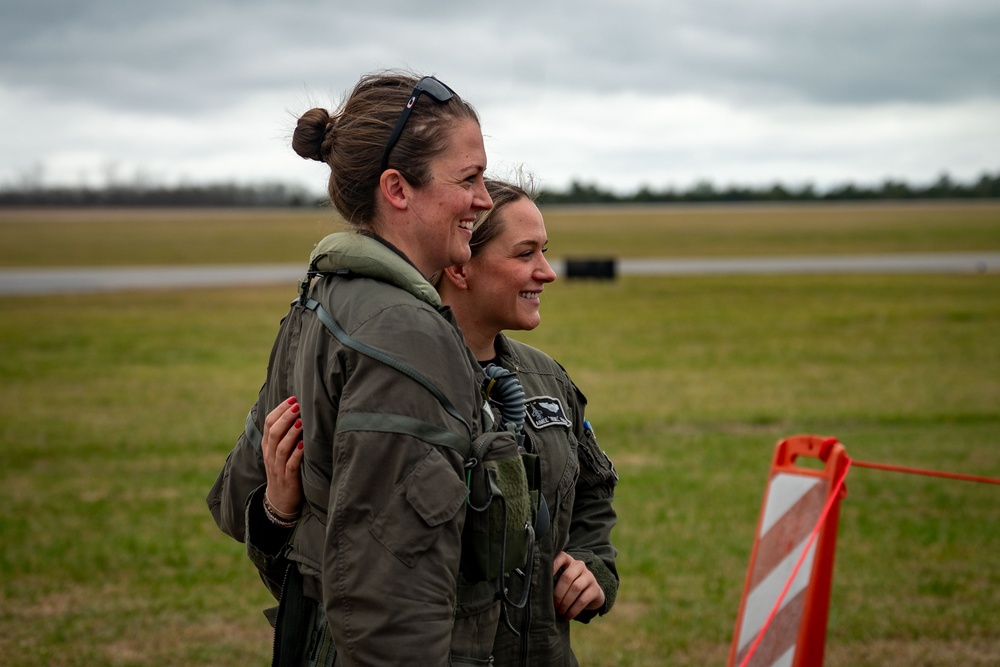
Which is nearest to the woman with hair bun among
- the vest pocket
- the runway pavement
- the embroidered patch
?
the vest pocket

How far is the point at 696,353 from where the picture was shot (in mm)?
16156

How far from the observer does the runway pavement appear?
30.2m

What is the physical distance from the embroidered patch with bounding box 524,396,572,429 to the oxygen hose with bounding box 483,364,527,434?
7.7 inches

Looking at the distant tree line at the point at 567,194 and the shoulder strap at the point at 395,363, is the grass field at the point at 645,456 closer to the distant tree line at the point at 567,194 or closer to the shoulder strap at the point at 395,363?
the shoulder strap at the point at 395,363

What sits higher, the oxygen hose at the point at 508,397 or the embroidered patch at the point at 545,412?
the oxygen hose at the point at 508,397

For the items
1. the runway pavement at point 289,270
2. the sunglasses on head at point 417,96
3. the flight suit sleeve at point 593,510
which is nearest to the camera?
the sunglasses on head at point 417,96

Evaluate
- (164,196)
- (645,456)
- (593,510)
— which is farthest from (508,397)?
(164,196)

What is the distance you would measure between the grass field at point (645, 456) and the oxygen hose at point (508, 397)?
1.72ft

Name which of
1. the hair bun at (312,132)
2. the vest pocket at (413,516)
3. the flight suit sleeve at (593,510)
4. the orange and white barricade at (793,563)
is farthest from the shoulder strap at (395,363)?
the orange and white barricade at (793,563)

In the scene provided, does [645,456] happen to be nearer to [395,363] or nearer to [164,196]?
[395,363]

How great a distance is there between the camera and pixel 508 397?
2236 mm

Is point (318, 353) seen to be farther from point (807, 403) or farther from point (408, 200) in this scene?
point (807, 403)

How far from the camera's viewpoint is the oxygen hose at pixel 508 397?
7.30 feet

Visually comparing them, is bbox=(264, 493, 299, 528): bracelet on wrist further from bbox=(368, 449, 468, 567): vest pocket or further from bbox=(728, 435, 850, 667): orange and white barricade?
bbox=(728, 435, 850, 667): orange and white barricade
